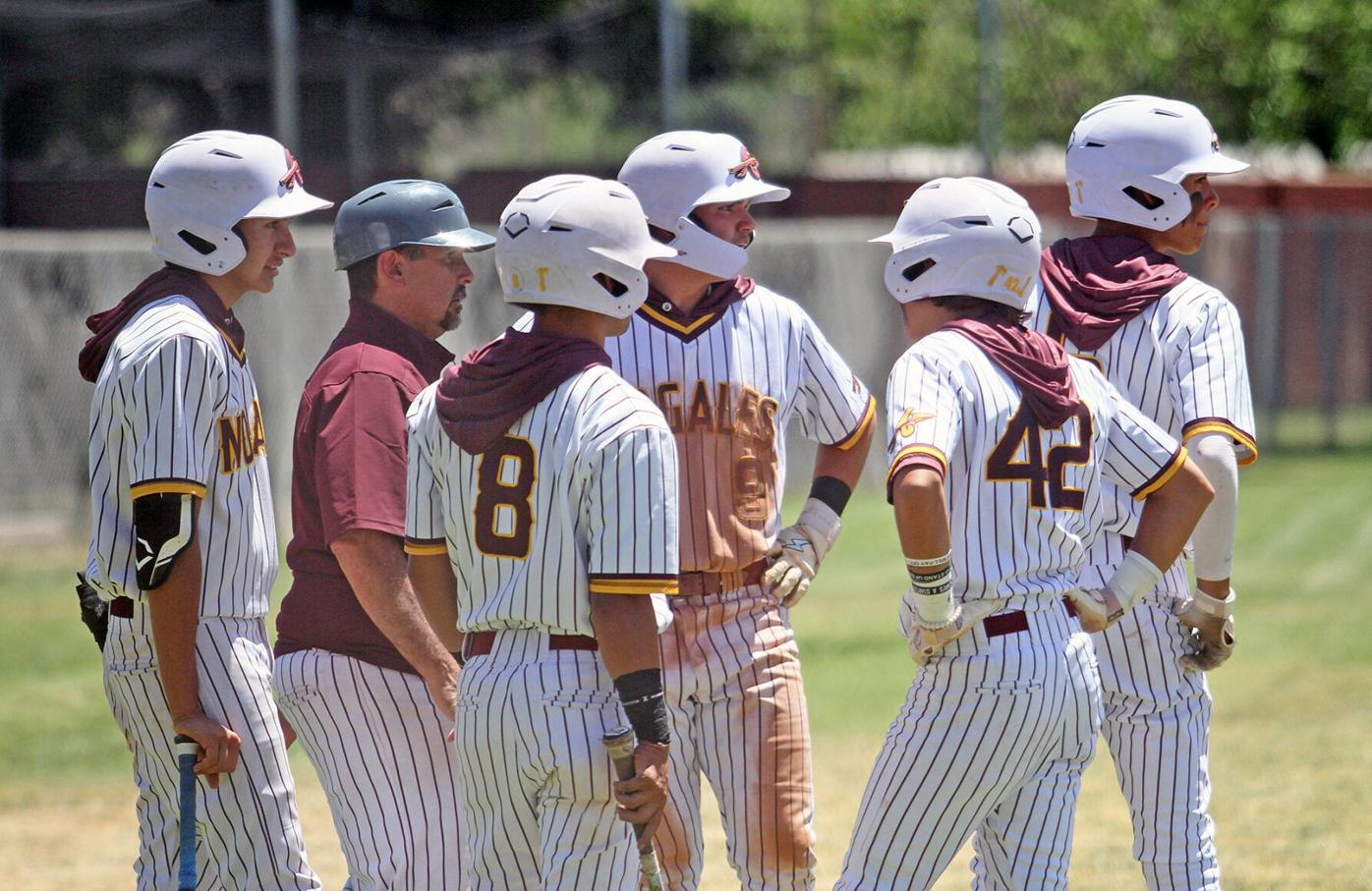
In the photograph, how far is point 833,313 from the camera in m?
18.1

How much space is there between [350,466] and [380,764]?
77cm

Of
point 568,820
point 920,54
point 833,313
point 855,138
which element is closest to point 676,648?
point 568,820

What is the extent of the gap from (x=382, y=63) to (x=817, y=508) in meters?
13.6

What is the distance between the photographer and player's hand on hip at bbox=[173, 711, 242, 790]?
4.18 meters

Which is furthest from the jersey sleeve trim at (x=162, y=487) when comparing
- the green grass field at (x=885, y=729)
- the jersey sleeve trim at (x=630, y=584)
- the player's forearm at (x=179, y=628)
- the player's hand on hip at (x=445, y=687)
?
the green grass field at (x=885, y=729)

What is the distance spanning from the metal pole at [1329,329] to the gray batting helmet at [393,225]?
60.5 feet

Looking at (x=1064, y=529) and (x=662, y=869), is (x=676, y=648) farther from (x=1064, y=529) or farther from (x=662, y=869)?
(x=1064, y=529)

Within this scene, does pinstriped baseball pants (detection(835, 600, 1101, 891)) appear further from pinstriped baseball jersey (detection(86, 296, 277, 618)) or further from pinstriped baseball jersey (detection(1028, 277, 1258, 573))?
pinstriped baseball jersey (detection(86, 296, 277, 618))

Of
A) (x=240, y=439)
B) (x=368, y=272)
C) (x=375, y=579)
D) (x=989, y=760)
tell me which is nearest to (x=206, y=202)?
(x=368, y=272)

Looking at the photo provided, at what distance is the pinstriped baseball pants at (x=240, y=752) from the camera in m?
4.32

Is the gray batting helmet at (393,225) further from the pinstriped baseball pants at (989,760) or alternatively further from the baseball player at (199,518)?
the pinstriped baseball pants at (989,760)

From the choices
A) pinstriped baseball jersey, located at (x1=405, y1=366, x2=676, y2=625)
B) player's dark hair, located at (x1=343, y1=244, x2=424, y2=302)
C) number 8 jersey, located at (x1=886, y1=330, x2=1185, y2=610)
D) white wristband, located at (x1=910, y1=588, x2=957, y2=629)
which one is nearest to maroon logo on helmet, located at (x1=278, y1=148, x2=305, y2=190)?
player's dark hair, located at (x1=343, y1=244, x2=424, y2=302)

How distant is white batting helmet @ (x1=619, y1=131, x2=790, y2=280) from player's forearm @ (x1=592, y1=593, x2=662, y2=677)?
1.37 metres

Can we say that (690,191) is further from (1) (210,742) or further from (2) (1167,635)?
(1) (210,742)
